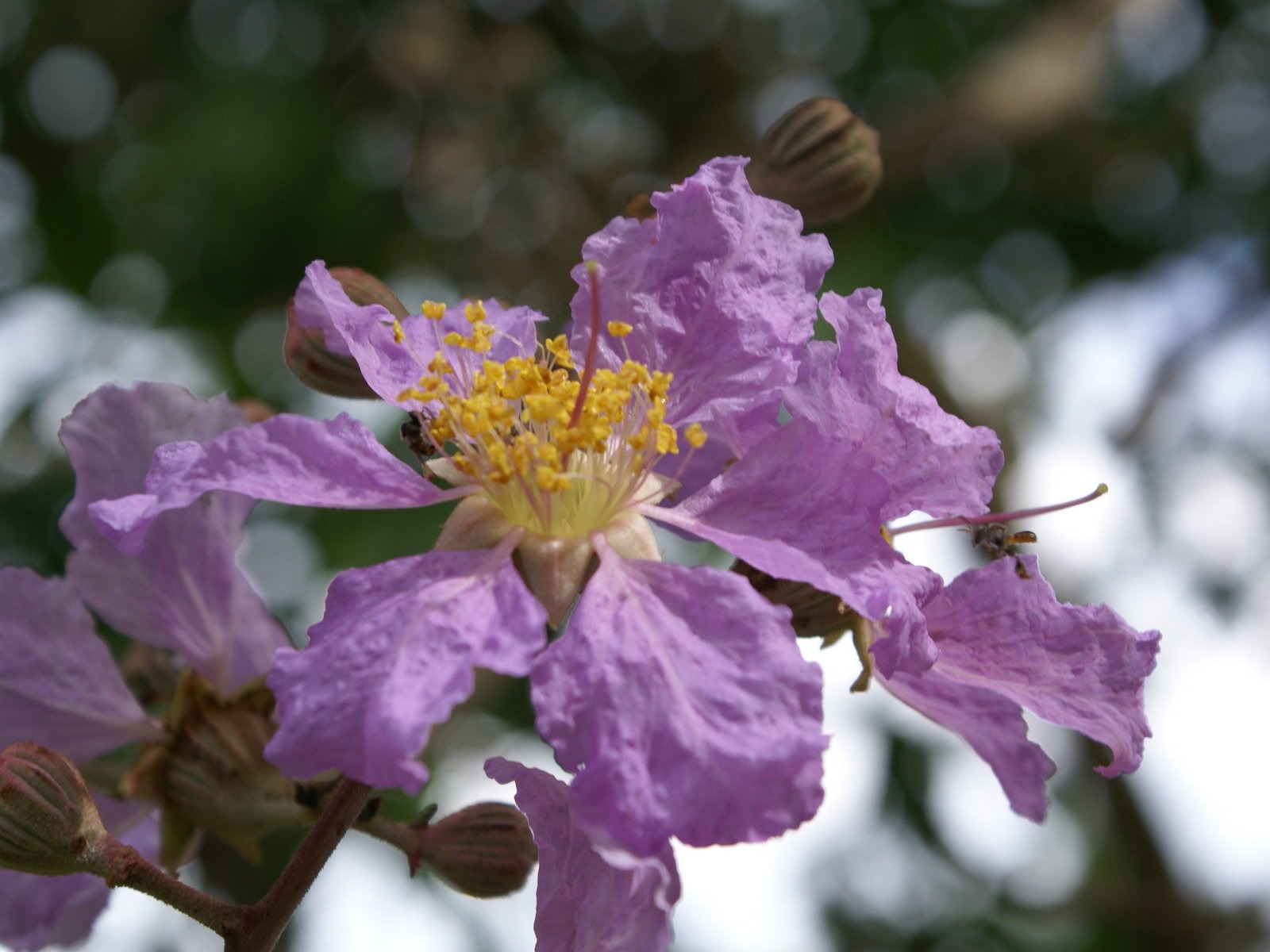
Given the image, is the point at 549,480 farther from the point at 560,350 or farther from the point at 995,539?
the point at 995,539

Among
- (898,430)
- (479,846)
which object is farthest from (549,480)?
(479,846)

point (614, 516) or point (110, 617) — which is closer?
point (614, 516)

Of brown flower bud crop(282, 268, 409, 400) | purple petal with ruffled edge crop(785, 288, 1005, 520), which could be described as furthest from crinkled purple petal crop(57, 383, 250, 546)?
purple petal with ruffled edge crop(785, 288, 1005, 520)

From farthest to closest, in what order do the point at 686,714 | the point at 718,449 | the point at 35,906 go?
the point at 35,906 < the point at 718,449 < the point at 686,714

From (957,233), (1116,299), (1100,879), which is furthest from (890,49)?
(1100,879)

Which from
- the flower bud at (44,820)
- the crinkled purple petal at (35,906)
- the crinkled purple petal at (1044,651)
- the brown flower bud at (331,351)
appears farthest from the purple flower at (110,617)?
the crinkled purple petal at (1044,651)

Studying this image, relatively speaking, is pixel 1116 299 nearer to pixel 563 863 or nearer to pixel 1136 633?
pixel 1136 633

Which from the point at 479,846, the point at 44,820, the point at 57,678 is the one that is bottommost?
the point at 479,846
